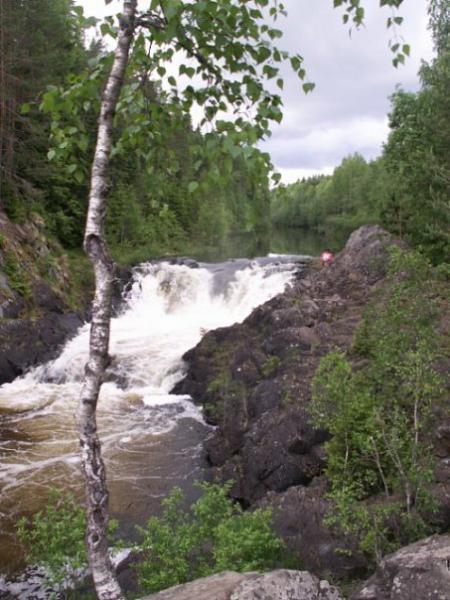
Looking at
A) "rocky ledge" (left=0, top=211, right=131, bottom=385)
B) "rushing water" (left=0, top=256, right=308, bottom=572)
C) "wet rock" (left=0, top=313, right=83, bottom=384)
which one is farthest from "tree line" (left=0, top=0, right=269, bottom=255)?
"wet rock" (left=0, top=313, right=83, bottom=384)

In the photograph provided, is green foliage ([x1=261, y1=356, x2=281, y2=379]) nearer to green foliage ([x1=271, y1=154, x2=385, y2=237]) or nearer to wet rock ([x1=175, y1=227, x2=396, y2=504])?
wet rock ([x1=175, y1=227, x2=396, y2=504])

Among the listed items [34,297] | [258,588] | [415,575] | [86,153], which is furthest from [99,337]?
[34,297]

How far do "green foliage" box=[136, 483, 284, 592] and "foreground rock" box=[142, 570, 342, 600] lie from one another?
54cm

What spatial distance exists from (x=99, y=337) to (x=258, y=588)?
241 cm

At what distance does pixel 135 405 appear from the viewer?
1513 cm

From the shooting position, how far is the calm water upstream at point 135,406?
1040cm

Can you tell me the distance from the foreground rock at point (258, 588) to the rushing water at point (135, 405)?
5.42 m

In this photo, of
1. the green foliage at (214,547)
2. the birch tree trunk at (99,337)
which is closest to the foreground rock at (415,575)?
the green foliage at (214,547)

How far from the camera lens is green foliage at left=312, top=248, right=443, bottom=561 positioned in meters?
5.19

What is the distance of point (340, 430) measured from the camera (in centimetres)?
646

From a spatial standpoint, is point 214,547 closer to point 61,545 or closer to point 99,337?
point 61,545

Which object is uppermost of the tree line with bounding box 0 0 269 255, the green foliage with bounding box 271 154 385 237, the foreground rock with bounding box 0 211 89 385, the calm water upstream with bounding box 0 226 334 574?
the green foliage with bounding box 271 154 385 237

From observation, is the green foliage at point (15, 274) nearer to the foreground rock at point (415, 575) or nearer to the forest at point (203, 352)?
the forest at point (203, 352)

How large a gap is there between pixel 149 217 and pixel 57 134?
3525 centimetres
